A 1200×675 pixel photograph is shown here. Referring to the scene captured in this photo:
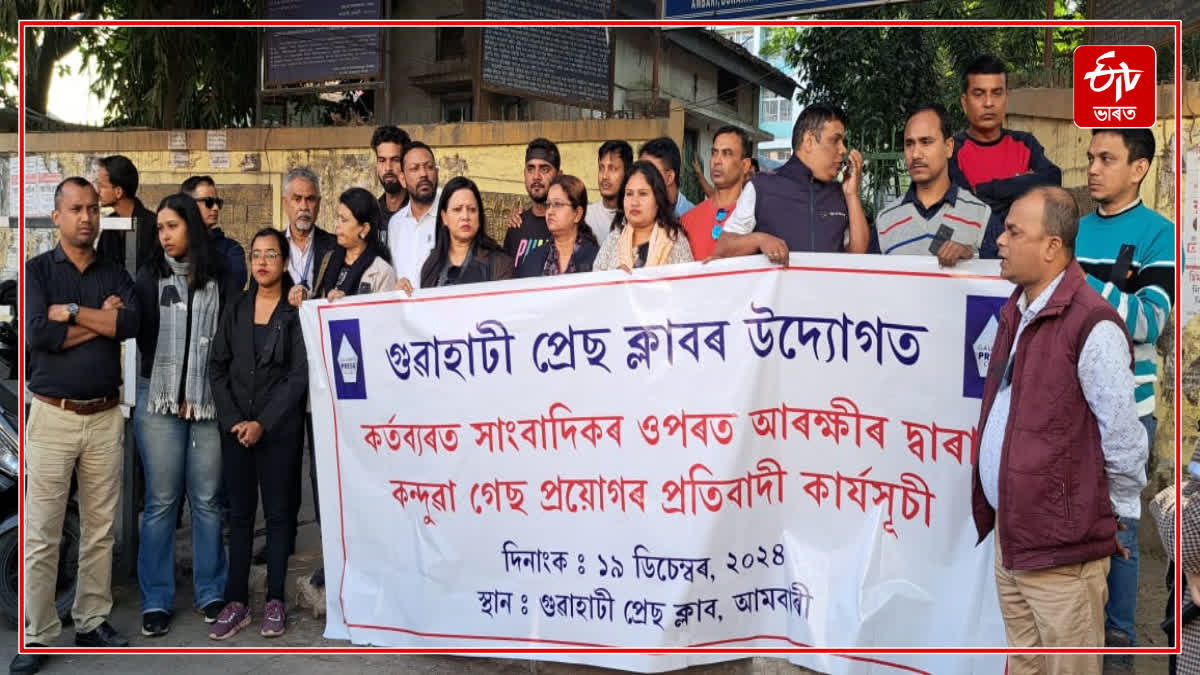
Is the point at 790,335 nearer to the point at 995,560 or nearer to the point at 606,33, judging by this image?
the point at 995,560

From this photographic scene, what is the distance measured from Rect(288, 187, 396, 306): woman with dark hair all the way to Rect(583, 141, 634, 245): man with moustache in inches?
40.6

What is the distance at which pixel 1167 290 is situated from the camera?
402 cm

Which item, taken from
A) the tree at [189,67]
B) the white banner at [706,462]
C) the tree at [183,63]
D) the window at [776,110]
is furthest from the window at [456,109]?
the window at [776,110]

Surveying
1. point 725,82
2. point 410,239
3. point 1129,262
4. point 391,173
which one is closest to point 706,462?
point 1129,262

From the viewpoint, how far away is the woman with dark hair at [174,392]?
5039mm

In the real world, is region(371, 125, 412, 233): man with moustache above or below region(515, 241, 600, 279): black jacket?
above

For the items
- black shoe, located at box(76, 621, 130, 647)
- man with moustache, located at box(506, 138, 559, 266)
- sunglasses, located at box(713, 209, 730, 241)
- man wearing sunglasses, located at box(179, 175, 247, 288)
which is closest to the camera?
sunglasses, located at box(713, 209, 730, 241)

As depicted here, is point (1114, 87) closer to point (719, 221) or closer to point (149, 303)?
point (719, 221)

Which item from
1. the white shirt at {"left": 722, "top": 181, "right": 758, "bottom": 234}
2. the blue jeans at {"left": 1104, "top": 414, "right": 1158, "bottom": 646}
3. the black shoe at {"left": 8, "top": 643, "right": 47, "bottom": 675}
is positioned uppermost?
the white shirt at {"left": 722, "top": 181, "right": 758, "bottom": 234}

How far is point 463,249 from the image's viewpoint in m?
4.93

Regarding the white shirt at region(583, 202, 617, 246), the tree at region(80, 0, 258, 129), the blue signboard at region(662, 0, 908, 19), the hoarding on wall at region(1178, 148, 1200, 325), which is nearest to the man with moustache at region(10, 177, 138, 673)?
the white shirt at region(583, 202, 617, 246)

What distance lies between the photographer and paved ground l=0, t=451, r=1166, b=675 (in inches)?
175

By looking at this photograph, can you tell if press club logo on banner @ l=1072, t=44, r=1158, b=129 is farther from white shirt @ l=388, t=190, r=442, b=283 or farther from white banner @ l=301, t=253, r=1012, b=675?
white shirt @ l=388, t=190, r=442, b=283

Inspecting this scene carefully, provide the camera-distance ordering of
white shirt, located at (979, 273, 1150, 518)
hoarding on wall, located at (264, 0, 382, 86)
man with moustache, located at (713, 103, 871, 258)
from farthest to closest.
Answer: hoarding on wall, located at (264, 0, 382, 86), man with moustache, located at (713, 103, 871, 258), white shirt, located at (979, 273, 1150, 518)
